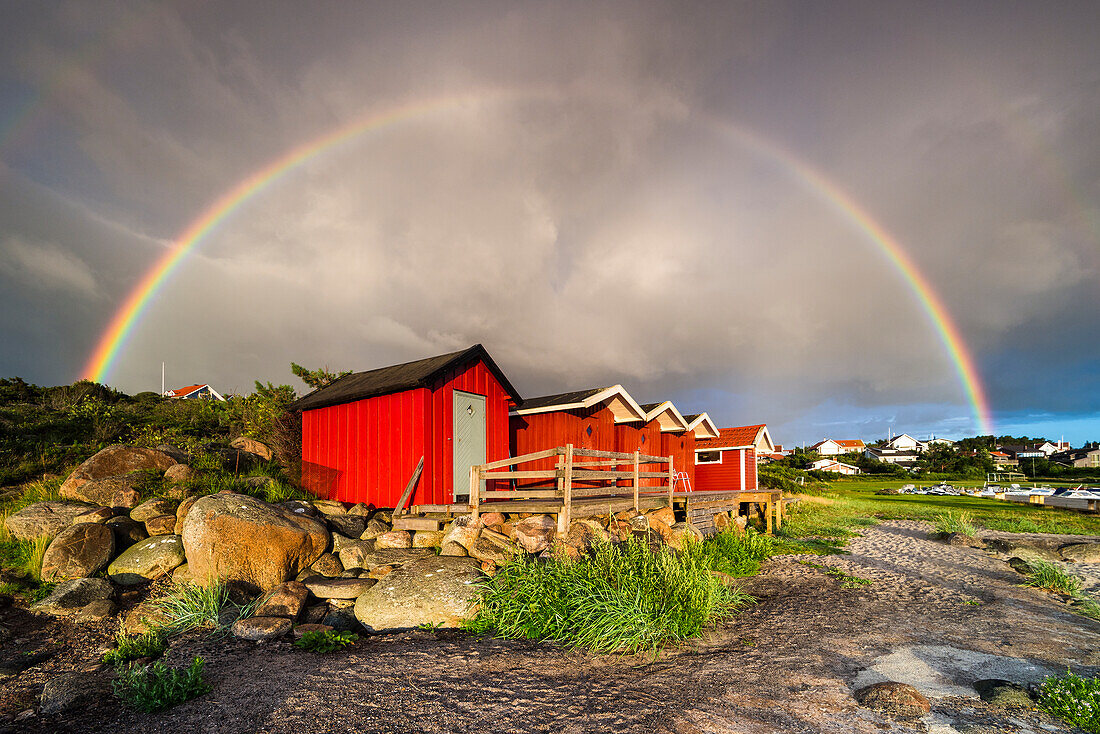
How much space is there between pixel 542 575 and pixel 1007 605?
823 cm

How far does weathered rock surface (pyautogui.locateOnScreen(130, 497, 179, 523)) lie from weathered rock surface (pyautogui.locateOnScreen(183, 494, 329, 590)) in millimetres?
1764

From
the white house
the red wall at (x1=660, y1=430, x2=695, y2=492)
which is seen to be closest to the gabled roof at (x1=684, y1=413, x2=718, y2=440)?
the red wall at (x1=660, y1=430, x2=695, y2=492)

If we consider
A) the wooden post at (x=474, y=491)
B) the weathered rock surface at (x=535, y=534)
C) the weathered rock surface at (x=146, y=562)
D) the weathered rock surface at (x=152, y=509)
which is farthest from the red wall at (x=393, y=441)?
the weathered rock surface at (x=146, y=562)

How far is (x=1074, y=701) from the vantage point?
492 cm

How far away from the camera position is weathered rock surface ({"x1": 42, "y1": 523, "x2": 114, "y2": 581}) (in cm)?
948

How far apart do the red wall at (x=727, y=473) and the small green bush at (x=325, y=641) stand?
22721mm

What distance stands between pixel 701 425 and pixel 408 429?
18.5 metres

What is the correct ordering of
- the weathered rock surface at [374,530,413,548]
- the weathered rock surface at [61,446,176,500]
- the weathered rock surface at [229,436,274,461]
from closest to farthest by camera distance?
the weathered rock surface at [374,530,413,548]
the weathered rock surface at [61,446,176,500]
the weathered rock surface at [229,436,274,461]

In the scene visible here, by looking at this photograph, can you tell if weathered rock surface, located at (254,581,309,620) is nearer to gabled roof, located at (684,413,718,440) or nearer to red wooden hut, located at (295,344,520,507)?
red wooden hut, located at (295,344,520,507)

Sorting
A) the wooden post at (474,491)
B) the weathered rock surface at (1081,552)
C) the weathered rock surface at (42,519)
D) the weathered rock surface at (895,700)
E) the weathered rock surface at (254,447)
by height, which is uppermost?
the weathered rock surface at (254,447)

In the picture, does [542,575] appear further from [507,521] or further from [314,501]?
[314,501]

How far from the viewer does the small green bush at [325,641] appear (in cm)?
729

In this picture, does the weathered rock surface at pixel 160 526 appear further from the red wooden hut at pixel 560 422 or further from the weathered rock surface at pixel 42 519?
the red wooden hut at pixel 560 422

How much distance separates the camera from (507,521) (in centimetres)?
1112
